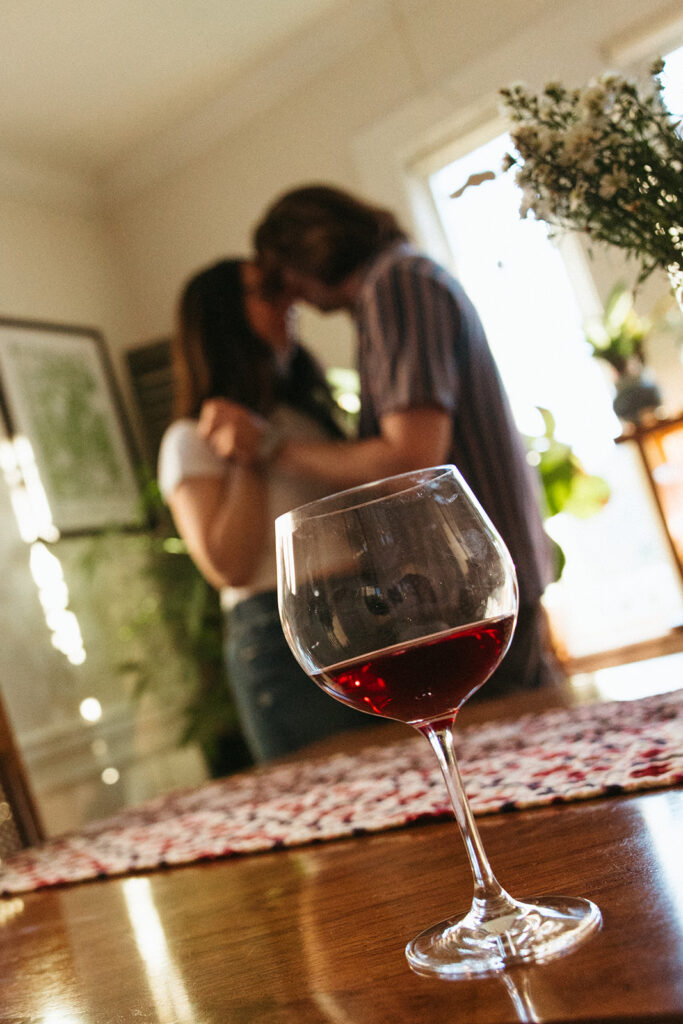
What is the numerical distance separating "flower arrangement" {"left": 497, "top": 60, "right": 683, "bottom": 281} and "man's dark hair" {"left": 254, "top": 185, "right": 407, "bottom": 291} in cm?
114

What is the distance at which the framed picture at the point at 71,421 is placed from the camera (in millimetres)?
3400

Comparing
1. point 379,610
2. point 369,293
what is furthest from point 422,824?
point 369,293

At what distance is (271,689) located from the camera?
1710mm

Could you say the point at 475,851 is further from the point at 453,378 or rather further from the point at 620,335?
the point at 620,335

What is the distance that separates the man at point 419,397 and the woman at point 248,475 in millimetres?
87

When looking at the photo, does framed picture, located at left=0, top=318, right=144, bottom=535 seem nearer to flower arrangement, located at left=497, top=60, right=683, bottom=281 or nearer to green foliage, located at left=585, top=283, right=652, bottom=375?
green foliage, located at left=585, top=283, right=652, bottom=375

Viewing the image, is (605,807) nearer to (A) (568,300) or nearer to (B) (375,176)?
(A) (568,300)

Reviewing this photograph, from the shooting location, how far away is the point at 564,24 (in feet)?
9.64

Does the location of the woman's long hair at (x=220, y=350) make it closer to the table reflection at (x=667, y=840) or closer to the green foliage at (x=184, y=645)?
the green foliage at (x=184, y=645)

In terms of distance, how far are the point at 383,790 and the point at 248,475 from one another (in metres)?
1.09

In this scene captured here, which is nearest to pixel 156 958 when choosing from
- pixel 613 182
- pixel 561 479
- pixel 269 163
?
pixel 613 182

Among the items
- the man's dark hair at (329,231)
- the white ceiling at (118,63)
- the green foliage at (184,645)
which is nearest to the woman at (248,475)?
the man's dark hair at (329,231)

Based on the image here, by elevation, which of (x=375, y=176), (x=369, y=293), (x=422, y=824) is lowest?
(x=422, y=824)

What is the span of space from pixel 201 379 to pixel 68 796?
1811 mm
